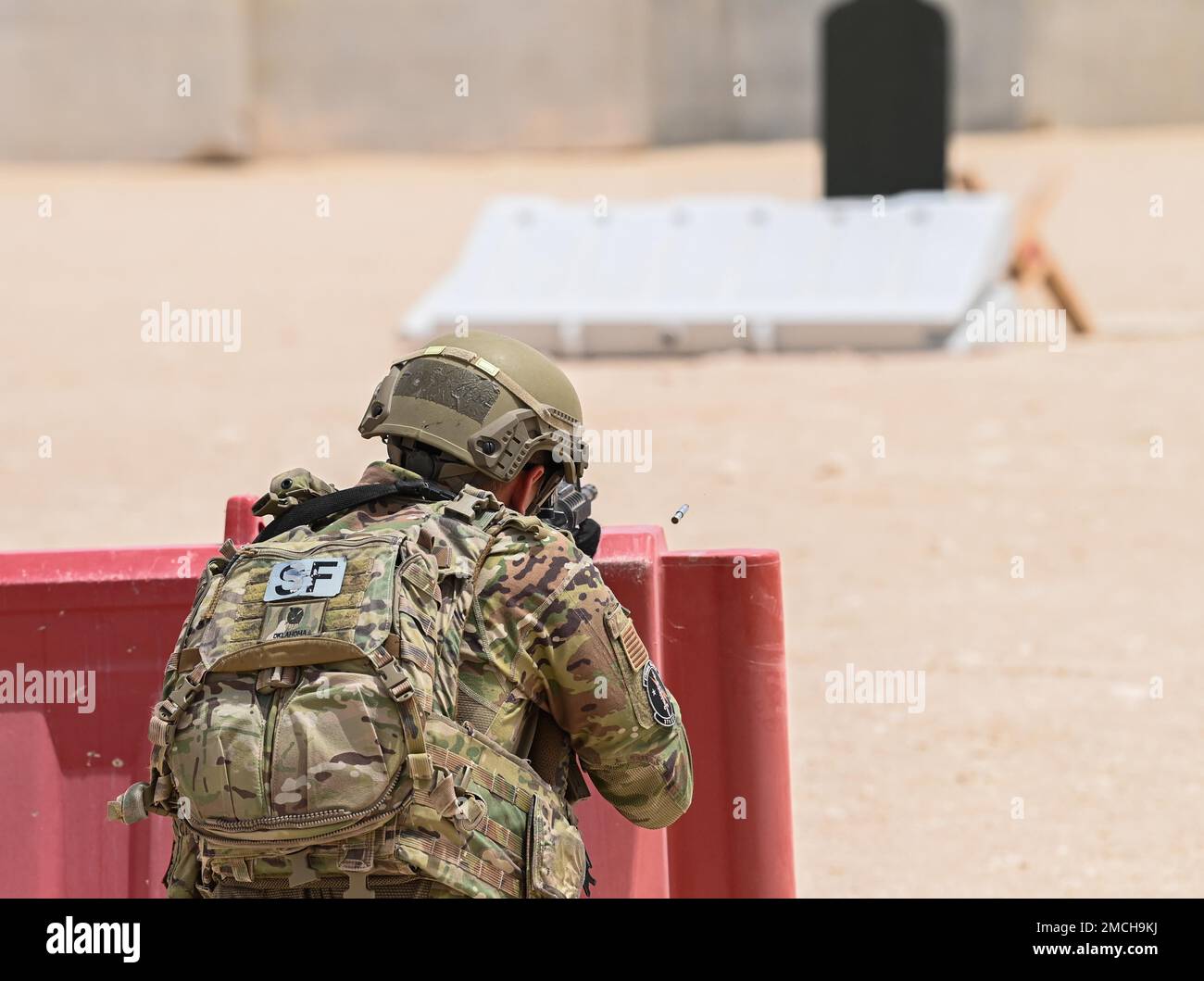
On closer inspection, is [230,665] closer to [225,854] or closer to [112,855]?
[225,854]

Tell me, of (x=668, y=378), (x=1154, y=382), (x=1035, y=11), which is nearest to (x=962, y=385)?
(x=1154, y=382)

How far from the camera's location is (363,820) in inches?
92.3

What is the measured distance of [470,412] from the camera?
263cm

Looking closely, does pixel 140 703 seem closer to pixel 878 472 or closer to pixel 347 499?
pixel 347 499

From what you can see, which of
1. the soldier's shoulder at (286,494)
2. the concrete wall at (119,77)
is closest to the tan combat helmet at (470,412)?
the soldier's shoulder at (286,494)

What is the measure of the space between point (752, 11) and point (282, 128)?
5967mm

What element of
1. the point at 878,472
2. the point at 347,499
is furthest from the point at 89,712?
the point at 878,472

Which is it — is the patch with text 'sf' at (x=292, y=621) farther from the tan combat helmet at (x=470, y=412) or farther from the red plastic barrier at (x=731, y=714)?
the red plastic barrier at (x=731, y=714)

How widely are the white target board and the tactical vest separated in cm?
982

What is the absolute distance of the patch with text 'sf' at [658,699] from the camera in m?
2.60

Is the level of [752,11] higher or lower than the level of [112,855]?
higher

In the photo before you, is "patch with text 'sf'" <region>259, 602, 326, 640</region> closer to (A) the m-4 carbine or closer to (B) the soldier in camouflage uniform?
(B) the soldier in camouflage uniform

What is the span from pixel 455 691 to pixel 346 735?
173mm

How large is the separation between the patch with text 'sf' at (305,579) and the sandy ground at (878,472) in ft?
8.13
